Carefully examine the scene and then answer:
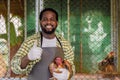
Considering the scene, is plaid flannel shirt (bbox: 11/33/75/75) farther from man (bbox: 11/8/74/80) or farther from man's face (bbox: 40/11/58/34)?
man's face (bbox: 40/11/58/34)

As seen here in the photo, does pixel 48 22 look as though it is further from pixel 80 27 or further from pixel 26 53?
pixel 80 27

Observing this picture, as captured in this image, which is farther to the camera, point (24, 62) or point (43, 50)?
point (43, 50)

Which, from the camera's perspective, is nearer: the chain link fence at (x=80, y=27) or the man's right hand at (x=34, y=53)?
the man's right hand at (x=34, y=53)

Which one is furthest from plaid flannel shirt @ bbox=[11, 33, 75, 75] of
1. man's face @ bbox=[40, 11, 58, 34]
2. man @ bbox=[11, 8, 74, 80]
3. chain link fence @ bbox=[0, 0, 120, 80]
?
chain link fence @ bbox=[0, 0, 120, 80]

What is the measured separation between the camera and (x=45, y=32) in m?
2.83

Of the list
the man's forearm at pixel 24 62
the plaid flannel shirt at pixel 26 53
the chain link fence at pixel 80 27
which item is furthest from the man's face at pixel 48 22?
the chain link fence at pixel 80 27

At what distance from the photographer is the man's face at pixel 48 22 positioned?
280 cm

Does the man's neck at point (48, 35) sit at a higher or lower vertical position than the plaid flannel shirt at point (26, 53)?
higher

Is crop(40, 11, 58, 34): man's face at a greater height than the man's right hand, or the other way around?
crop(40, 11, 58, 34): man's face

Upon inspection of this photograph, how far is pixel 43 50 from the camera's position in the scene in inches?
114

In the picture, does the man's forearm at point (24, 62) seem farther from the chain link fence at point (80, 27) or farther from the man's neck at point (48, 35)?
the chain link fence at point (80, 27)

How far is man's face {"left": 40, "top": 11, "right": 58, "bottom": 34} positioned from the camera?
9.19ft

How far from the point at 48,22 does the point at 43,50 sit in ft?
0.74

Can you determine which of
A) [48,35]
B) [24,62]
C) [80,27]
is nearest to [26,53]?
[24,62]
